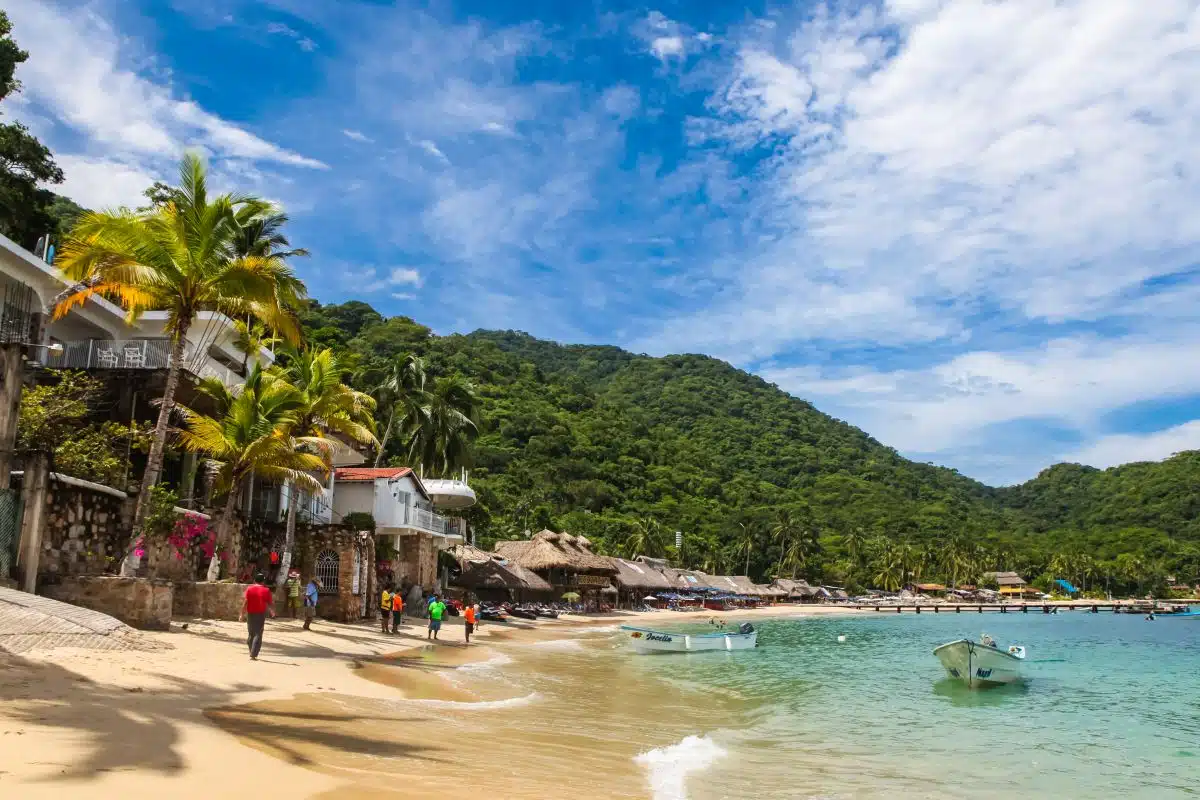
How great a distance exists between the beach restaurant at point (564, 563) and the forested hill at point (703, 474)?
36.1 feet

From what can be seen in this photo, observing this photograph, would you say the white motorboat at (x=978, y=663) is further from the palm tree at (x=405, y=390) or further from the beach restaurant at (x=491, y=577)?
the palm tree at (x=405, y=390)

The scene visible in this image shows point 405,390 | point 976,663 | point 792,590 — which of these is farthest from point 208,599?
point 792,590

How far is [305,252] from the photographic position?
34.2 metres

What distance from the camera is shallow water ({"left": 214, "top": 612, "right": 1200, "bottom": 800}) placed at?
8523 millimetres

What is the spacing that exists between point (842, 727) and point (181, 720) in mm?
11104

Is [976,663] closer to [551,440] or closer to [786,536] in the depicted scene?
[551,440]

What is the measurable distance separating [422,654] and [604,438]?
90.1m

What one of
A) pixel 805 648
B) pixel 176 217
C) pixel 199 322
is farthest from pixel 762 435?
pixel 176 217

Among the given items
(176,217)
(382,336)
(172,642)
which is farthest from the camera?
(382,336)

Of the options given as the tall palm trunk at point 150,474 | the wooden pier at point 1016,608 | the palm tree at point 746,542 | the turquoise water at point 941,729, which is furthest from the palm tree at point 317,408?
the palm tree at point 746,542

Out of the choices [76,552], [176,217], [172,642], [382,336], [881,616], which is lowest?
[881,616]

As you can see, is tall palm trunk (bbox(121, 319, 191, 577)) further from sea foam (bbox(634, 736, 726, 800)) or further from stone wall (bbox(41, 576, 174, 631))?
sea foam (bbox(634, 736, 726, 800))

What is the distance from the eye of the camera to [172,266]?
1531 centimetres

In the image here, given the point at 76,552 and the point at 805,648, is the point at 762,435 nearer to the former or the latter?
the point at 805,648
